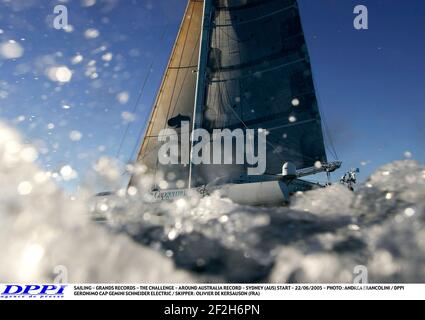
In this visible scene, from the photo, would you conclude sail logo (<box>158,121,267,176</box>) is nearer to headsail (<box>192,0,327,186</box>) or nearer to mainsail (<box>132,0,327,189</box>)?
mainsail (<box>132,0,327,189</box>)

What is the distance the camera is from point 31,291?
5.03 feet

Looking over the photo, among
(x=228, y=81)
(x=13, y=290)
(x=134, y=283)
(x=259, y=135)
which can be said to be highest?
(x=13, y=290)

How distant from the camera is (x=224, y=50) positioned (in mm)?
11156

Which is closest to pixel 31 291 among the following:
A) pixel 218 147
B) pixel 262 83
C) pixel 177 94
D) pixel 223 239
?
pixel 223 239

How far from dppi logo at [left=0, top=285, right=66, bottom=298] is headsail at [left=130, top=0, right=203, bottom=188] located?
9229mm

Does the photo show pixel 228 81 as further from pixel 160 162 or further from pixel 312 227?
pixel 312 227

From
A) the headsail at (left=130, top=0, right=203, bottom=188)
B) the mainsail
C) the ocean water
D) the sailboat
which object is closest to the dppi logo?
the ocean water

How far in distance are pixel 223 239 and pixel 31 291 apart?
4.47ft

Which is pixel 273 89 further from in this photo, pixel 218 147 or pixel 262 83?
pixel 218 147

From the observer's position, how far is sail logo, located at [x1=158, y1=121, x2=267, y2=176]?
9222 mm

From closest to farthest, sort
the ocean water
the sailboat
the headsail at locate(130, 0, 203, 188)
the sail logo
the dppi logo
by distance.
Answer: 1. the dppi logo
2. the ocean water
3. the sail logo
4. the sailboat
5. the headsail at locate(130, 0, 203, 188)

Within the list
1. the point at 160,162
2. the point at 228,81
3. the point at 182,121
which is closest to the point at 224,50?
the point at 228,81

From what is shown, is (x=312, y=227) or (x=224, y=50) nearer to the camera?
(x=312, y=227)
